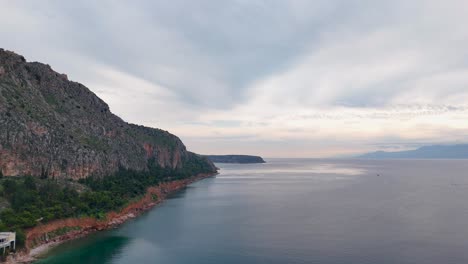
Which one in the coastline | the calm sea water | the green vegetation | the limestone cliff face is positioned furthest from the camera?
the limestone cliff face

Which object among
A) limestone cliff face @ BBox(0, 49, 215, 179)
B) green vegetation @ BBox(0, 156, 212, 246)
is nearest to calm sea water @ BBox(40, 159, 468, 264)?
green vegetation @ BBox(0, 156, 212, 246)

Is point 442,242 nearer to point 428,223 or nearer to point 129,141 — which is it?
point 428,223

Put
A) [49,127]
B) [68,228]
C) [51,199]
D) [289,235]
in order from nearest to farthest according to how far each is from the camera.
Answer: [68,228] → [289,235] → [51,199] → [49,127]

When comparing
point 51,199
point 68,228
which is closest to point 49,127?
point 51,199

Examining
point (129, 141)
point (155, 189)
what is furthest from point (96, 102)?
point (155, 189)

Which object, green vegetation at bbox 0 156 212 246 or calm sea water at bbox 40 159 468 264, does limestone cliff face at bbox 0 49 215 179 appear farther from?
calm sea water at bbox 40 159 468 264

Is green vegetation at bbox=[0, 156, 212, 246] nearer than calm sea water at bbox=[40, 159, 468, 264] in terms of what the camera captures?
No

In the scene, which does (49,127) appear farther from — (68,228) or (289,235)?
(289,235)

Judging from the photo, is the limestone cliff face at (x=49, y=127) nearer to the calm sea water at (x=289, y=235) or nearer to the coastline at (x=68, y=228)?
the coastline at (x=68, y=228)
